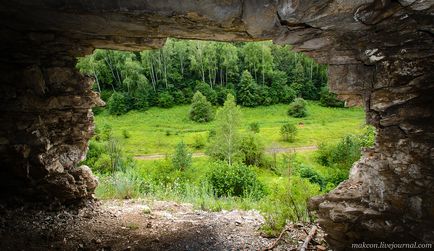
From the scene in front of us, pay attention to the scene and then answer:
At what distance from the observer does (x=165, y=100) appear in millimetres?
54938

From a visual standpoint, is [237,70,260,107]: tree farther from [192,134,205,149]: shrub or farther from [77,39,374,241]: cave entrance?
[192,134,205,149]: shrub

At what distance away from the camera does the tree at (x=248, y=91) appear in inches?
2168

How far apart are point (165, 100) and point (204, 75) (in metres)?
11.6

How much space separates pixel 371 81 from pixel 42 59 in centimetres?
629

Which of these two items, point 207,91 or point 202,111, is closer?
point 202,111

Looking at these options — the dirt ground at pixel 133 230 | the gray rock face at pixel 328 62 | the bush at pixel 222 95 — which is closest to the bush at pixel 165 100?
the bush at pixel 222 95

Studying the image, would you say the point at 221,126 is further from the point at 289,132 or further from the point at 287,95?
the point at 287,95

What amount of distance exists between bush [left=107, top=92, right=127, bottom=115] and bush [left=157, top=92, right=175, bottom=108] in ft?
18.8

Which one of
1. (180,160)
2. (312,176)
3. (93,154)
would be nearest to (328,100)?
(312,176)

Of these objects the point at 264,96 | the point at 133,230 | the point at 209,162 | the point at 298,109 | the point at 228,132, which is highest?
the point at 264,96

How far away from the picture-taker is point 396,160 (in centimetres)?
491

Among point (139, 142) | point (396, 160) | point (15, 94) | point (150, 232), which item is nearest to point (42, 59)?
point (15, 94)

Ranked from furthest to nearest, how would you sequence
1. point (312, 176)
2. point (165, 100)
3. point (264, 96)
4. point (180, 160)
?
1. point (264, 96)
2. point (165, 100)
3. point (180, 160)
4. point (312, 176)

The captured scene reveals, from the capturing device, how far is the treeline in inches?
2221
